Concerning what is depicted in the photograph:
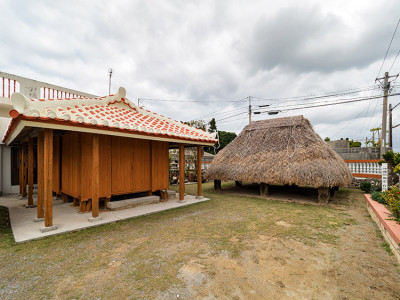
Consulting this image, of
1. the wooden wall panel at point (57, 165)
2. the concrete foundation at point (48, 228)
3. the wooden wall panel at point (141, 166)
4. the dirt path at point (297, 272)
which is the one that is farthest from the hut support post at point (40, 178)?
the dirt path at point (297, 272)

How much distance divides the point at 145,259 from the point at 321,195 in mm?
7103

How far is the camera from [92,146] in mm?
4961

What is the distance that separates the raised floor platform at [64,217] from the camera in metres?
4.26

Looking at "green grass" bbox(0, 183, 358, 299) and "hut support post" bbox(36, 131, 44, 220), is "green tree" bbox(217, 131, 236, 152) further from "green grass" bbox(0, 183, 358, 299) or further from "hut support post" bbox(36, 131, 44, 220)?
"hut support post" bbox(36, 131, 44, 220)

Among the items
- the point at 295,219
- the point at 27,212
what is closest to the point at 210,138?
the point at 295,219

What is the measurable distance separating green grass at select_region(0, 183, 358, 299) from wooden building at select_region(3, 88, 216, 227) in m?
1.08

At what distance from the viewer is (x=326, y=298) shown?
2.27 m

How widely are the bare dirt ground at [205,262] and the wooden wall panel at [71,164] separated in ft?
5.89

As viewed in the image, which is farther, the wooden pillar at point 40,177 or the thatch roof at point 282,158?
the thatch roof at point 282,158

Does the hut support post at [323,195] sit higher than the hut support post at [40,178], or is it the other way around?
the hut support post at [40,178]

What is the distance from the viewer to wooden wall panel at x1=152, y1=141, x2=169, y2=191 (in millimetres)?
7312

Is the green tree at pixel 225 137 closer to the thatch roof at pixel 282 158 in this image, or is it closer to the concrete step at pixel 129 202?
the thatch roof at pixel 282 158

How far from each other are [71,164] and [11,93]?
8.60 feet

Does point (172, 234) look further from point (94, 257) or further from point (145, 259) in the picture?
point (94, 257)
